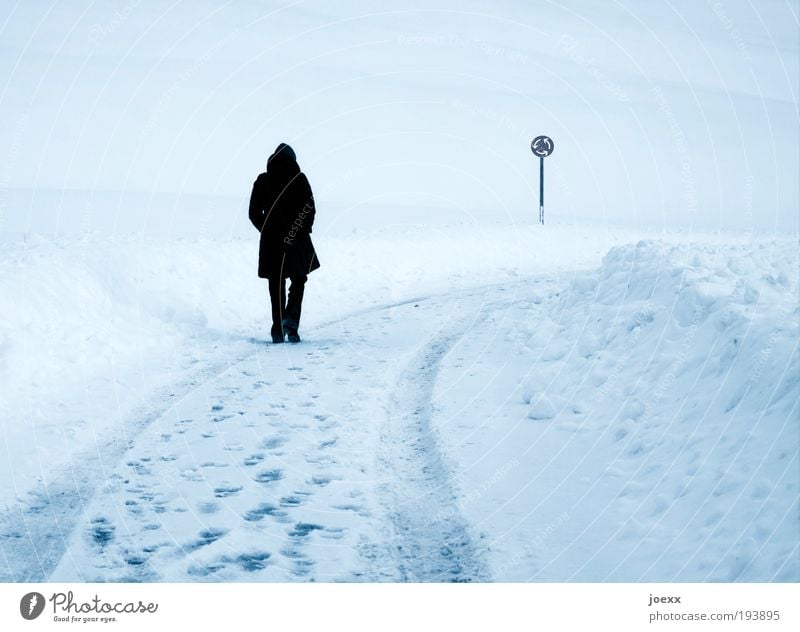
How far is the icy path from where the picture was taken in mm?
4242

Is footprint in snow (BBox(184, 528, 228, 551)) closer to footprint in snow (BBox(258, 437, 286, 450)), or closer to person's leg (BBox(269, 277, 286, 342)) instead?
footprint in snow (BBox(258, 437, 286, 450))

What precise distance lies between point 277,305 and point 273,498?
5613 mm

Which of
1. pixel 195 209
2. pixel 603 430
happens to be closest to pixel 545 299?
Answer: pixel 603 430

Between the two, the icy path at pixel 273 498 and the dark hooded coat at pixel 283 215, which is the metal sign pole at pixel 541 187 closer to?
the dark hooded coat at pixel 283 215

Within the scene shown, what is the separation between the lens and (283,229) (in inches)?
417

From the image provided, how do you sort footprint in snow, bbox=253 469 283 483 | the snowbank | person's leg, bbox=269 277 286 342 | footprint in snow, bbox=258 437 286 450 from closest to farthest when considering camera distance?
the snowbank < footprint in snow, bbox=253 469 283 483 < footprint in snow, bbox=258 437 286 450 < person's leg, bbox=269 277 286 342

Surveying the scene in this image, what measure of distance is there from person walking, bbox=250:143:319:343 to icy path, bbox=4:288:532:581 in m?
2.30

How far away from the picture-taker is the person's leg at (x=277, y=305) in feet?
34.5

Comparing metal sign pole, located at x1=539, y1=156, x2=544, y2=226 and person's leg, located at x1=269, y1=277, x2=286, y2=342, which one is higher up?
metal sign pole, located at x1=539, y1=156, x2=544, y2=226

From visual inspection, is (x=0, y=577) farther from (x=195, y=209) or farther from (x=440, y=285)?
(x=195, y=209)

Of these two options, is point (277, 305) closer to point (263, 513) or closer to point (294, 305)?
Result: point (294, 305)

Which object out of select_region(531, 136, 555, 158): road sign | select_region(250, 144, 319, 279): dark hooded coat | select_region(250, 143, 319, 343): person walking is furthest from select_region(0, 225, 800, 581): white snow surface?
select_region(531, 136, 555, 158): road sign
